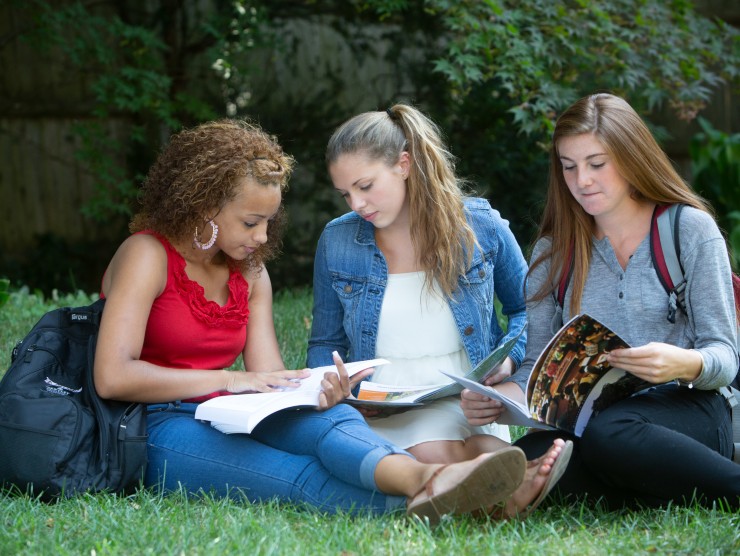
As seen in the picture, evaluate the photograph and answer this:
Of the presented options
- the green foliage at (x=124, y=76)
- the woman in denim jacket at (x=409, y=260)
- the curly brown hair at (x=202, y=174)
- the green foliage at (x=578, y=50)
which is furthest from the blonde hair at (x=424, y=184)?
the green foliage at (x=124, y=76)

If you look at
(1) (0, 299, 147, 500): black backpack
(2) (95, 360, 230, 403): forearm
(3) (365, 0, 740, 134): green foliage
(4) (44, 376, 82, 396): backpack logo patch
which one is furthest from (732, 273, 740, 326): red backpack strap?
(3) (365, 0, 740, 134): green foliage

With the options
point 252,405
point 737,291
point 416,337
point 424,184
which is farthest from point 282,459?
point 737,291

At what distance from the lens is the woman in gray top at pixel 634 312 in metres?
2.66

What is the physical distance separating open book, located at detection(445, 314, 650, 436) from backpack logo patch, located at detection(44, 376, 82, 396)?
44.6 inches

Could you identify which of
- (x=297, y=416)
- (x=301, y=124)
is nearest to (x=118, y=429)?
(x=297, y=416)

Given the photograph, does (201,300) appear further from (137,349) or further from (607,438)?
(607,438)

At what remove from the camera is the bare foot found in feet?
8.41

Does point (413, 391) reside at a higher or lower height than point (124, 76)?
lower

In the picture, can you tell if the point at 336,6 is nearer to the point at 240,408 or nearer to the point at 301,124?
the point at 301,124

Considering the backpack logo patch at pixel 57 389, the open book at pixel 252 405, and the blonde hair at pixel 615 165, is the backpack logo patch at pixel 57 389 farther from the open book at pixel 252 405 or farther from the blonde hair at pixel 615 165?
the blonde hair at pixel 615 165

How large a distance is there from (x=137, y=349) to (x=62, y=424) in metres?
0.31

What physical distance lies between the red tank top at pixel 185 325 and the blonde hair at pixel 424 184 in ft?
1.92

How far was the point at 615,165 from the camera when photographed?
9.82ft

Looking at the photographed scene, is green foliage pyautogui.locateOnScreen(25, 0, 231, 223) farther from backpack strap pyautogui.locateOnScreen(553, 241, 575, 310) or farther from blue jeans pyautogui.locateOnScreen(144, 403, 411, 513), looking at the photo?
backpack strap pyautogui.locateOnScreen(553, 241, 575, 310)
